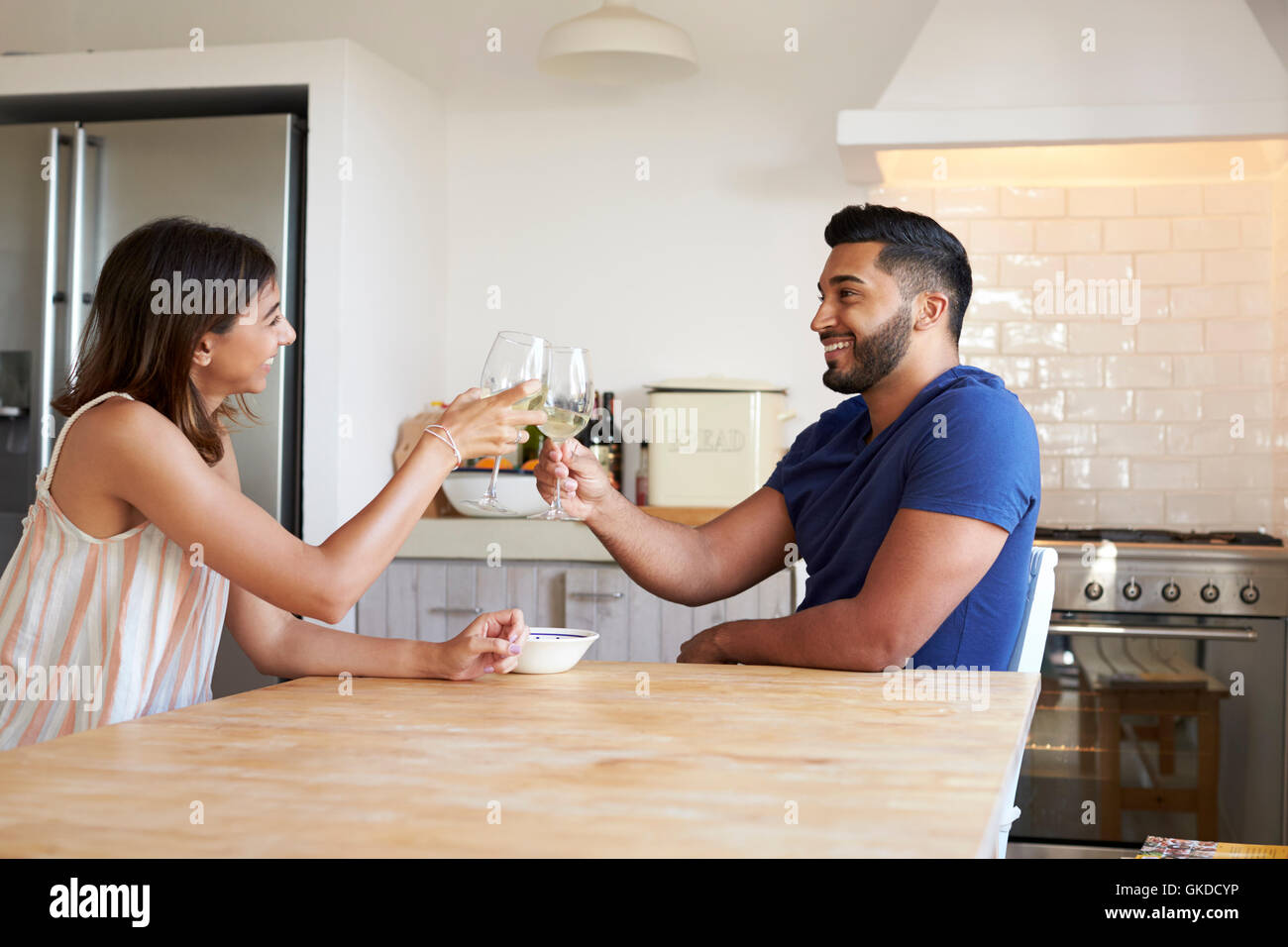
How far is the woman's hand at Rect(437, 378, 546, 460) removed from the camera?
54.1 inches

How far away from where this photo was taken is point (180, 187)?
3.18 meters

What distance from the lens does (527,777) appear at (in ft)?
2.88

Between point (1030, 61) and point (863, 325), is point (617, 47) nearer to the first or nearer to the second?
point (1030, 61)

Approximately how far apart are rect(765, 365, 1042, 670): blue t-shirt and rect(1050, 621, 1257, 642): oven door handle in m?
1.19

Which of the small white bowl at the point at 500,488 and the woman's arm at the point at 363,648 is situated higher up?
the small white bowl at the point at 500,488

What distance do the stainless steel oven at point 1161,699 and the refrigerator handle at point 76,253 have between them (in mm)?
2498

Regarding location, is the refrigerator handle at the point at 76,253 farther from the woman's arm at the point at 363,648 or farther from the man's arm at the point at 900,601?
the man's arm at the point at 900,601

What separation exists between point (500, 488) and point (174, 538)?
6.29 feet

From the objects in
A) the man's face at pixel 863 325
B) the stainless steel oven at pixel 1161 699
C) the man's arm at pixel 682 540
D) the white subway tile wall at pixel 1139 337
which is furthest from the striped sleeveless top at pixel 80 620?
the white subway tile wall at pixel 1139 337

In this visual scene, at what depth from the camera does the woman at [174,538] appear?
4.30 feet

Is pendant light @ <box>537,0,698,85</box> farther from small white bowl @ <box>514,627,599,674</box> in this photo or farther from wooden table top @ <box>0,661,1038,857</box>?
wooden table top @ <box>0,661,1038,857</box>

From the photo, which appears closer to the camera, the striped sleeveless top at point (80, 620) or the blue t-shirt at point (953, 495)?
the striped sleeveless top at point (80, 620)

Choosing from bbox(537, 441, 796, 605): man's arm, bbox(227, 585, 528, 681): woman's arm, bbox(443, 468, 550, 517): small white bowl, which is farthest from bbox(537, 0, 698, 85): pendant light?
bbox(227, 585, 528, 681): woman's arm

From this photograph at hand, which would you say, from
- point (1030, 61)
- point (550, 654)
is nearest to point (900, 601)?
point (550, 654)
